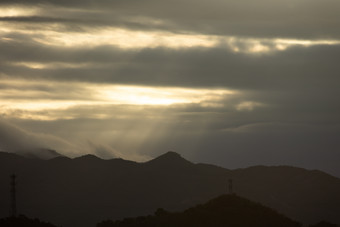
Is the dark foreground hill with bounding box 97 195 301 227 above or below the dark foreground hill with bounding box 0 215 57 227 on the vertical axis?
above

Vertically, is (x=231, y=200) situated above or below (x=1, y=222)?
above

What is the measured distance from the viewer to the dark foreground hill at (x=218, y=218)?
13450 cm

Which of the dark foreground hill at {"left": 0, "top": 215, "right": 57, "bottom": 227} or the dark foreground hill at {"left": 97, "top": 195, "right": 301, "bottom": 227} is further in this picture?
the dark foreground hill at {"left": 97, "top": 195, "right": 301, "bottom": 227}

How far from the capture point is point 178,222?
443 ft

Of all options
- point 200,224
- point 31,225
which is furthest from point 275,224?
point 31,225

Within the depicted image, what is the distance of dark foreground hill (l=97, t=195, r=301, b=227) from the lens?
134 meters

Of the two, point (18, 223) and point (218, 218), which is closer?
point (18, 223)

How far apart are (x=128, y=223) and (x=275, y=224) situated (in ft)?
89.1

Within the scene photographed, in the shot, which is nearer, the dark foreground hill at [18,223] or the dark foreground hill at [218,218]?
Answer: the dark foreground hill at [18,223]

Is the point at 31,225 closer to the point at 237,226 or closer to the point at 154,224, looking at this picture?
the point at 154,224

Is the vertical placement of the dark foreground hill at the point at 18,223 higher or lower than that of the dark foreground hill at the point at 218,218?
lower

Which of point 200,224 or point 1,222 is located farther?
point 200,224

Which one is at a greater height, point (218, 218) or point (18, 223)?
point (218, 218)

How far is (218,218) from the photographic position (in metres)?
136
